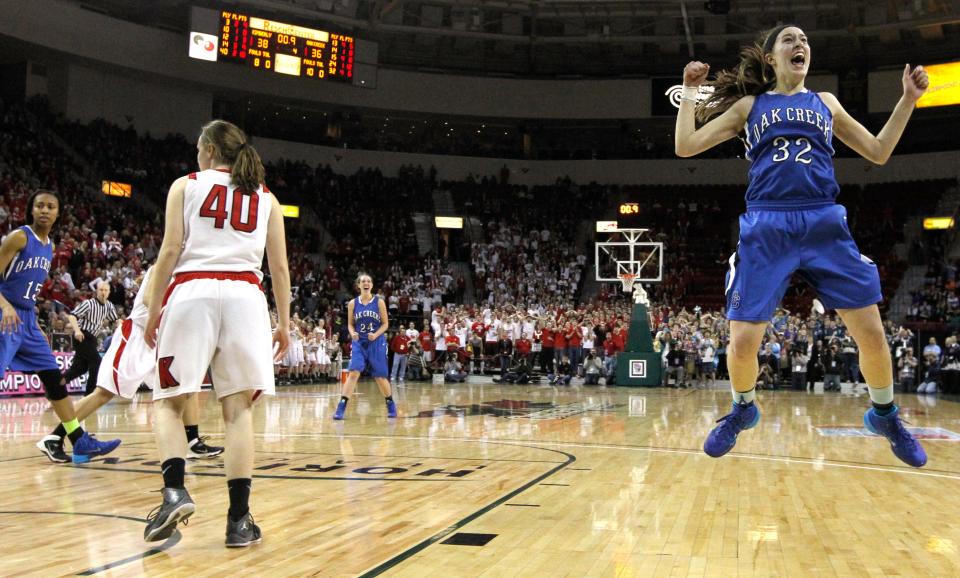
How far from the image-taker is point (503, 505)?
5.84 metres

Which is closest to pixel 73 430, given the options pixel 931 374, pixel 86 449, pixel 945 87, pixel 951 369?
pixel 86 449

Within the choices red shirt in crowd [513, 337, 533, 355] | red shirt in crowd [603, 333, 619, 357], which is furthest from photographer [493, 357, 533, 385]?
red shirt in crowd [603, 333, 619, 357]

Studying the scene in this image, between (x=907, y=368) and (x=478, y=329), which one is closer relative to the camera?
(x=907, y=368)

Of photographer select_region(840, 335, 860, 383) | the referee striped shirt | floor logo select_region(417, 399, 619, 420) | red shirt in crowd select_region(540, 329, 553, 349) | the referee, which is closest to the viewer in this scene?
the referee

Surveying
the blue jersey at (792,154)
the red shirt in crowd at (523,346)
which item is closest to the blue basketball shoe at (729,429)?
the blue jersey at (792,154)

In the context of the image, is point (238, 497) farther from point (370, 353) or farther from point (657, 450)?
point (370, 353)

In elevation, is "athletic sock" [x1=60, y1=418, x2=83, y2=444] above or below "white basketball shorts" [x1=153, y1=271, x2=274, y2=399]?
below

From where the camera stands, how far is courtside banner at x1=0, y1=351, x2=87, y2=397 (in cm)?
1620

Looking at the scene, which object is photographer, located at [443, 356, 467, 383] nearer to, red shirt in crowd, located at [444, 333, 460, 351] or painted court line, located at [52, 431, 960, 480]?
red shirt in crowd, located at [444, 333, 460, 351]

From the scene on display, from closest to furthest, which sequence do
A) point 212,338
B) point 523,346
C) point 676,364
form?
point 212,338
point 676,364
point 523,346

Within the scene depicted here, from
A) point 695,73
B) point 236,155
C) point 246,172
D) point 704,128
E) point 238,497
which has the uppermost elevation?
point 695,73

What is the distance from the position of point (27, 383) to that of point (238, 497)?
14034mm

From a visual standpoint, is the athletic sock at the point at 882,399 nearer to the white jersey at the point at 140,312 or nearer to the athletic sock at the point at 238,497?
the athletic sock at the point at 238,497

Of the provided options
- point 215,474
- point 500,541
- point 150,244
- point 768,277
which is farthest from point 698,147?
point 150,244
